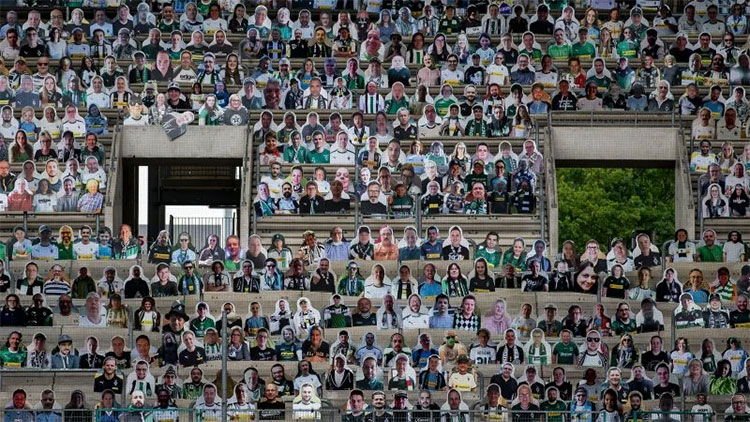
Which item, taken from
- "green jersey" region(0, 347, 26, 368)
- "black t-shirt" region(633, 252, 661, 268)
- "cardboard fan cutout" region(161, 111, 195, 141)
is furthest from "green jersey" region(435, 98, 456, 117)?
"green jersey" region(0, 347, 26, 368)

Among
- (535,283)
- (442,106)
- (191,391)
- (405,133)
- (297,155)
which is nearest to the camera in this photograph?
(191,391)

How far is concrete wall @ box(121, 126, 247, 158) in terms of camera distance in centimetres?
4703

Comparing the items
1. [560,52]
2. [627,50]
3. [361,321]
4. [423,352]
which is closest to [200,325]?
[361,321]

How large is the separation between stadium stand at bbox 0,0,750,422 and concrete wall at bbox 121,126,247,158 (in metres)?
0.05

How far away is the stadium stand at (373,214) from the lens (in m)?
37.7

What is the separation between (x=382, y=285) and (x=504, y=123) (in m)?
6.44

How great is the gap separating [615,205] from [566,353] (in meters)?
35.6

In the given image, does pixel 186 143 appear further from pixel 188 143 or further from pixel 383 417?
pixel 383 417

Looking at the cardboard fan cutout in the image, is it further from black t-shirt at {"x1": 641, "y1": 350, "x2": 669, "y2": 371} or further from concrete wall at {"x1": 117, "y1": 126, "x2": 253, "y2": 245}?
black t-shirt at {"x1": 641, "y1": 350, "x2": 669, "y2": 371}

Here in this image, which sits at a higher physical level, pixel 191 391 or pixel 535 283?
pixel 535 283

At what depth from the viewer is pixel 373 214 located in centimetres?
4422

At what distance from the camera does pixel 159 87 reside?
157 feet

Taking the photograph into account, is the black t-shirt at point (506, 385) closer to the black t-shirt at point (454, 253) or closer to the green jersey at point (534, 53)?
the black t-shirt at point (454, 253)

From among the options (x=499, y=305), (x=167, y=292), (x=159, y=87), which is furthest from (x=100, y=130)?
(x=499, y=305)
